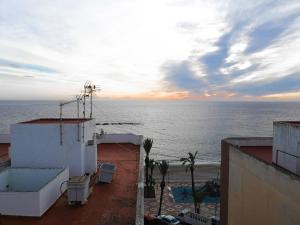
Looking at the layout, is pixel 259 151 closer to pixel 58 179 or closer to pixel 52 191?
pixel 58 179

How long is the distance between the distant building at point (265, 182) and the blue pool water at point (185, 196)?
1862cm

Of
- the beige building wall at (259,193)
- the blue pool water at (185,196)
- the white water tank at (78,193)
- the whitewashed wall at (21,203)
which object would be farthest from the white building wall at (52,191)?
the blue pool water at (185,196)

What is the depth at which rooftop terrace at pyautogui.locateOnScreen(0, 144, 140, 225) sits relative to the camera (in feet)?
36.7

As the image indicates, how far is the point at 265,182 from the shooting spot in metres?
12.2

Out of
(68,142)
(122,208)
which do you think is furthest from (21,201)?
(68,142)

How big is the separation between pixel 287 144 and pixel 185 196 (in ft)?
87.5

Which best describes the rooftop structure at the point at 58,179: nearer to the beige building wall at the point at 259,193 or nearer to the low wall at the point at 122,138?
the beige building wall at the point at 259,193

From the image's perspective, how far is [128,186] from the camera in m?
15.5

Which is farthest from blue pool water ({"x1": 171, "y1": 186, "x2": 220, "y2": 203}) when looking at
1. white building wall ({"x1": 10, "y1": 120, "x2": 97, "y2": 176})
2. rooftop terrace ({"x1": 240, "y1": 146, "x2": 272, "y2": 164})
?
white building wall ({"x1": 10, "y1": 120, "x2": 97, "y2": 176})

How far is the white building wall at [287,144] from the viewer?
1167 cm

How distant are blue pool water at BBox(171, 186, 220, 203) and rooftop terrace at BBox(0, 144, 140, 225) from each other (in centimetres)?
2031

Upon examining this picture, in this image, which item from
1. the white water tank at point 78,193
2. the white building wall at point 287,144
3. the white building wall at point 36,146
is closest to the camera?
the white building wall at point 287,144

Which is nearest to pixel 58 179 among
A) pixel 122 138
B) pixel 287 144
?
pixel 287 144

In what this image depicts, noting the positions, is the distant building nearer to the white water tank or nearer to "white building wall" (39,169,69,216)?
the white water tank
